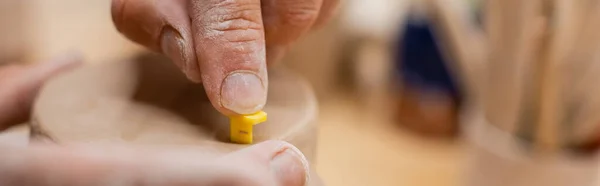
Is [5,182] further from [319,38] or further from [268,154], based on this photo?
[319,38]

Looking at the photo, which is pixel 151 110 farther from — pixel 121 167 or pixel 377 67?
pixel 377 67

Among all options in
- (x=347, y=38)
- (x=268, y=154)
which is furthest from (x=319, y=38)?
(x=268, y=154)

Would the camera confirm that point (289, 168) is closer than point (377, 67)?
Yes

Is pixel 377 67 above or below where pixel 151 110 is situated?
below

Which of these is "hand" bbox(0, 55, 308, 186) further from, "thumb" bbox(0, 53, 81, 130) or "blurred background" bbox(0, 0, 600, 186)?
"blurred background" bbox(0, 0, 600, 186)

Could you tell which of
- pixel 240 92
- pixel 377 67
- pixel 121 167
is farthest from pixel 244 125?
pixel 377 67

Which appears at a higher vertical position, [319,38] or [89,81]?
[89,81]

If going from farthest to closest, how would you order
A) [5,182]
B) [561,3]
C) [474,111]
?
[474,111] < [561,3] < [5,182]
